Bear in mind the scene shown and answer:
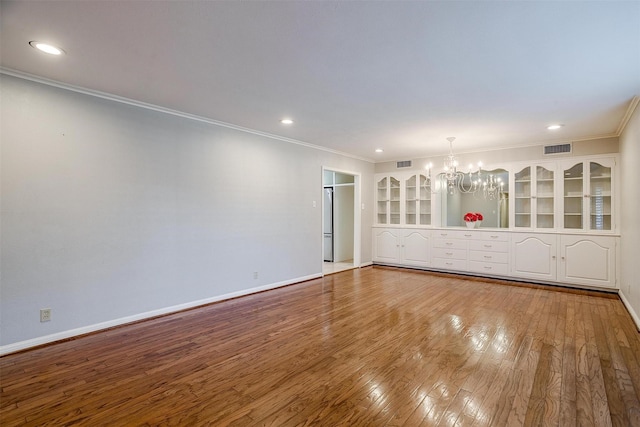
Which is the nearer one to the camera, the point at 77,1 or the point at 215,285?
the point at 77,1

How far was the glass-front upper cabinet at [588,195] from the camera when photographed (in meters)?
4.89

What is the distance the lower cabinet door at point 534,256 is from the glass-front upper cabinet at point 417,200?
173 centimetres

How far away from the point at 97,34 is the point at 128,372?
8.43 ft

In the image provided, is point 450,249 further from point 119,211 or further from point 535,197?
point 119,211

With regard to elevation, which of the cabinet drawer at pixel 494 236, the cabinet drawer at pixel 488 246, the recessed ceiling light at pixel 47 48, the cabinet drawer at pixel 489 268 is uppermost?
the recessed ceiling light at pixel 47 48

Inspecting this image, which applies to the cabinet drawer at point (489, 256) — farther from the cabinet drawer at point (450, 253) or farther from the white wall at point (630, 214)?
the white wall at point (630, 214)

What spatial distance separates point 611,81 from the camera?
290 cm

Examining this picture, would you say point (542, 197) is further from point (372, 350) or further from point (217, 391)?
point (217, 391)

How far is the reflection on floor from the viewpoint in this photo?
21.1ft

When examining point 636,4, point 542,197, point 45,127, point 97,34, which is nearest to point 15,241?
point 45,127

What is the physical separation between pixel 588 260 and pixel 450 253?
6.98 feet

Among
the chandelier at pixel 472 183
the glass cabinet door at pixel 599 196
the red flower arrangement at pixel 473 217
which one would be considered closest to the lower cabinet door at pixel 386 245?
the chandelier at pixel 472 183

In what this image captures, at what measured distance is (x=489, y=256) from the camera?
584cm

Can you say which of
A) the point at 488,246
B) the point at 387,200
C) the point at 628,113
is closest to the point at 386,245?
the point at 387,200
